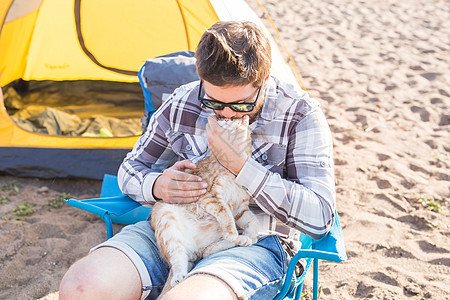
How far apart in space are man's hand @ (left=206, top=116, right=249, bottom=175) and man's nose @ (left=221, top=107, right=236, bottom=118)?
Result: 0.16 feet

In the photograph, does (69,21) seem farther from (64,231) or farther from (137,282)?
(137,282)

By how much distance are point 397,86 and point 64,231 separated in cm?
380

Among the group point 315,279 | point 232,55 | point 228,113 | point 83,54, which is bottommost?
point 315,279

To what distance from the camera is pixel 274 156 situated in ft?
6.81

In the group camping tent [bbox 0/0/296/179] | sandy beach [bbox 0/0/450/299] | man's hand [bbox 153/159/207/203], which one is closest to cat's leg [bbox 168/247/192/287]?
man's hand [bbox 153/159/207/203]

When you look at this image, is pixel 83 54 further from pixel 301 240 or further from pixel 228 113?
pixel 301 240

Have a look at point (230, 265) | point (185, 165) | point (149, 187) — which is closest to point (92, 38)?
point (149, 187)

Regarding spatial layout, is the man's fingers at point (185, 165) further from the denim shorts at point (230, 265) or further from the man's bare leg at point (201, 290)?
the man's bare leg at point (201, 290)

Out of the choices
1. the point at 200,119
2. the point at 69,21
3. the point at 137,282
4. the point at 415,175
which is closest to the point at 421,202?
the point at 415,175

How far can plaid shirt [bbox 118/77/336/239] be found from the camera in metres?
1.88

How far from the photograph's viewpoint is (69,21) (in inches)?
168

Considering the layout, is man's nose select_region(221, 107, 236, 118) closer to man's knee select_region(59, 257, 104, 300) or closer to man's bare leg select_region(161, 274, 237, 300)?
man's bare leg select_region(161, 274, 237, 300)

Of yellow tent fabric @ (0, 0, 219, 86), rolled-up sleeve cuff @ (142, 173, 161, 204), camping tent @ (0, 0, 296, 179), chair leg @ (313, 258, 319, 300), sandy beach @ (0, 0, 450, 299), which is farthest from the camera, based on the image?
yellow tent fabric @ (0, 0, 219, 86)

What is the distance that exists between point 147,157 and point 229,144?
576mm
